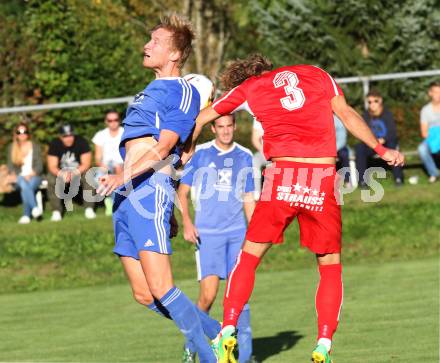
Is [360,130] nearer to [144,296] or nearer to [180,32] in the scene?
[180,32]

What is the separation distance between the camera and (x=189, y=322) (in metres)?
7.95

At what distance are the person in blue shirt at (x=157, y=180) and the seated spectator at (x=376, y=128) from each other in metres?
9.76

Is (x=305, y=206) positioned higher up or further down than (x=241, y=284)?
higher up

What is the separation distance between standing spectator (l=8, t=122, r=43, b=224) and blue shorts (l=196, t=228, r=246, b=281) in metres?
7.58

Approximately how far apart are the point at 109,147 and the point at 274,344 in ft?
25.1

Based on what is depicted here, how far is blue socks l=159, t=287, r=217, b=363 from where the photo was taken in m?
7.88

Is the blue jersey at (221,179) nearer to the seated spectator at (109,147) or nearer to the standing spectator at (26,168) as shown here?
the seated spectator at (109,147)

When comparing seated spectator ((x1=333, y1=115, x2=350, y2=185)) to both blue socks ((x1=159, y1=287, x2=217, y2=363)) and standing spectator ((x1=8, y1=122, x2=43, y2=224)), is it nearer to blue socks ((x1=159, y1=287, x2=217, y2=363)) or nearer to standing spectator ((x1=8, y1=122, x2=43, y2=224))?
standing spectator ((x1=8, y1=122, x2=43, y2=224))

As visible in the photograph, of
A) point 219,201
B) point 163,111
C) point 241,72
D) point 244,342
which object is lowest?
point 244,342

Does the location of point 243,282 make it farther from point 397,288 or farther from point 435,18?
point 435,18

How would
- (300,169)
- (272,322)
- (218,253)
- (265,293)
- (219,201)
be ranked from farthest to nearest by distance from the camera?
(265,293) → (272,322) → (219,201) → (218,253) → (300,169)

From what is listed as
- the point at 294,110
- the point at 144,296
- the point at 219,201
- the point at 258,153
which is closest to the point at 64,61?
the point at 258,153

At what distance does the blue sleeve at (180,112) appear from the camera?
7836mm

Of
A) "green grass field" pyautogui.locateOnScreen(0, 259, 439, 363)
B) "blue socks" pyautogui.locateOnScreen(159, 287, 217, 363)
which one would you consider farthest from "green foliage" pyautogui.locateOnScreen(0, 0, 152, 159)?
"blue socks" pyautogui.locateOnScreen(159, 287, 217, 363)
